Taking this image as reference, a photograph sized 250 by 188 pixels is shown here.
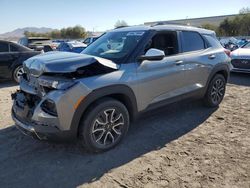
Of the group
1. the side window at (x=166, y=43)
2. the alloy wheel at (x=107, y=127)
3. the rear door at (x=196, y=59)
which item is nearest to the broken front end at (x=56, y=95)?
the alloy wheel at (x=107, y=127)

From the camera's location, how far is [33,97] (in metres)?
3.79

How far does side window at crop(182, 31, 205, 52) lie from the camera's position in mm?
4969

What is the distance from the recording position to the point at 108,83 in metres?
3.64

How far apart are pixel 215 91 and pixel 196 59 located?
1.16 meters

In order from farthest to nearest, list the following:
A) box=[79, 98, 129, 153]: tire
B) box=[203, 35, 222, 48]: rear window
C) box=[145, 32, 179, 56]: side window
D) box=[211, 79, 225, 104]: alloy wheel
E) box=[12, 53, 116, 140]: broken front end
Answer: box=[211, 79, 225, 104]: alloy wheel < box=[203, 35, 222, 48]: rear window < box=[145, 32, 179, 56]: side window < box=[79, 98, 129, 153]: tire < box=[12, 53, 116, 140]: broken front end

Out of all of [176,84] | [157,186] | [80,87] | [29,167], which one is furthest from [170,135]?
[29,167]

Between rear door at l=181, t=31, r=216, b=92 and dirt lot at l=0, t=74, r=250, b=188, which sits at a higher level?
rear door at l=181, t=31, r=216, b=92

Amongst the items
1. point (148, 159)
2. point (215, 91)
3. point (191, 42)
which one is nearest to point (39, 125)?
point (148, 159)

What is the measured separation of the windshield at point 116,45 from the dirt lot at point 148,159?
1.36 meters

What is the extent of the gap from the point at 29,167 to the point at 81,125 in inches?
34.1

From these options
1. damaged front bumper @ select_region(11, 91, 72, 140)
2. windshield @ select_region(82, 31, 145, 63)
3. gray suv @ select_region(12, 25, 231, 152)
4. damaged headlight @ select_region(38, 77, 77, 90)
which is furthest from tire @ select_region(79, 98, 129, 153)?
windshield @ select_region(82, 31, 145, 63)

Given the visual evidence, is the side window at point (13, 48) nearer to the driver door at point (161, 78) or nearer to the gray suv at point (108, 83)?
the gray suv at point (108, 83)

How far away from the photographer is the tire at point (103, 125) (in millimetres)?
3560

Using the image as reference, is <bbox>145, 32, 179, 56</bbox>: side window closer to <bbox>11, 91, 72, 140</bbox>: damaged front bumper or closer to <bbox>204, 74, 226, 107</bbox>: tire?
<bbox>204, 74, 226, 107</bbox>: tire
